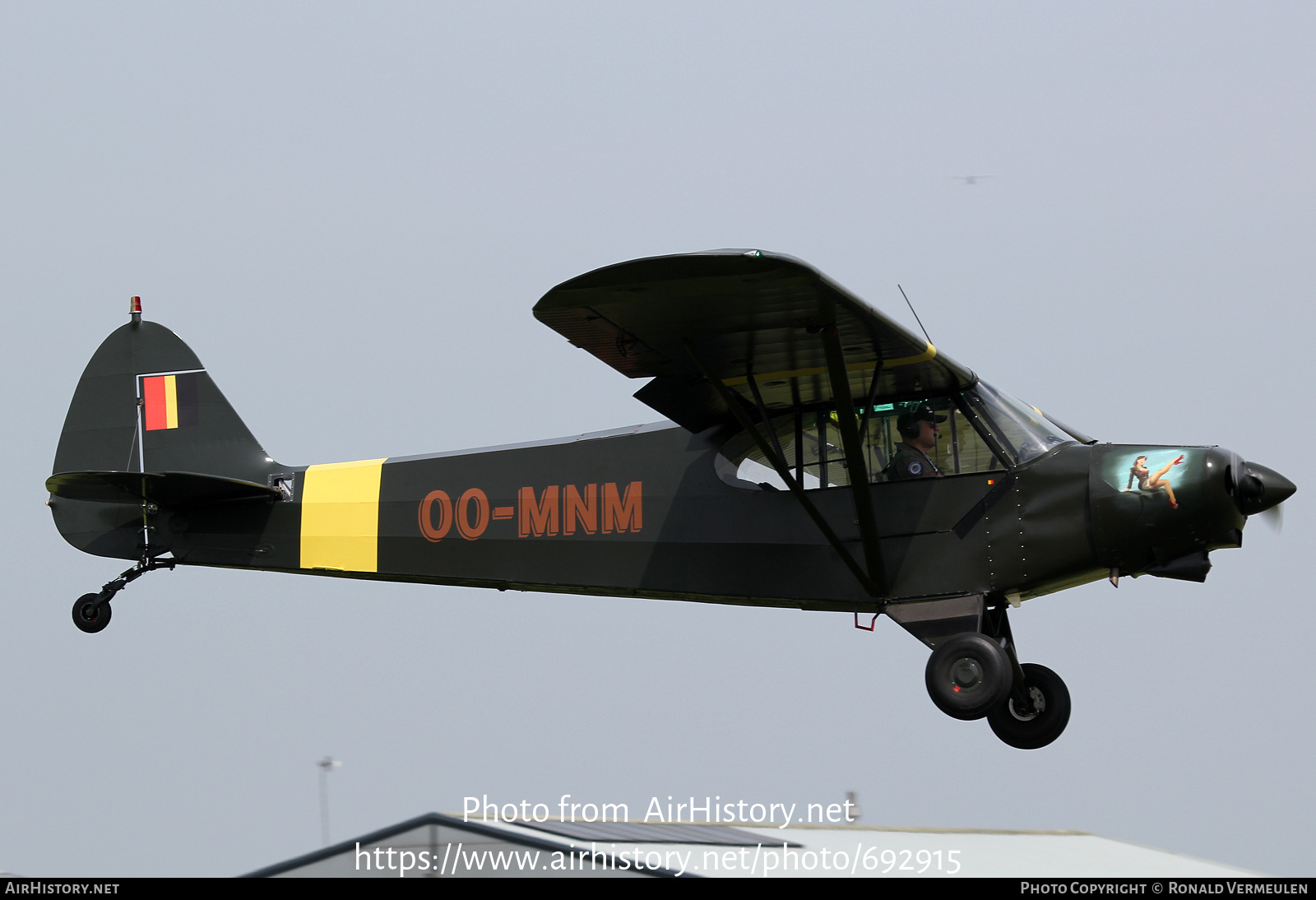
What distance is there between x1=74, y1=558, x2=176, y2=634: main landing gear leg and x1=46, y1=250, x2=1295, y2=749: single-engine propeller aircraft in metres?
0.02

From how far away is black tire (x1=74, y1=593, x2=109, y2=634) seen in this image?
12828mm

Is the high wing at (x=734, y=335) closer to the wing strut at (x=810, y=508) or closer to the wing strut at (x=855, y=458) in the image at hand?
the wing strut at (x=855, y=458)

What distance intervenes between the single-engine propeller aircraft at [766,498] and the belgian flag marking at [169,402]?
1.00m

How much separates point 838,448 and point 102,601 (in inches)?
247

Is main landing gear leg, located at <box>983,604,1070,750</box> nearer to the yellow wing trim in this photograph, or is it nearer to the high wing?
the high wing

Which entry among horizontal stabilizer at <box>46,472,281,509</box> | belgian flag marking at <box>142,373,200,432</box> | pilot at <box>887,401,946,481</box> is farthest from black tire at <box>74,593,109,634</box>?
pilot at <box>887,401,946,481</box>

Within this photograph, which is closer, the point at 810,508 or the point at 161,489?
the point at 810,508

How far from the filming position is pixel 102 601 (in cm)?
1286

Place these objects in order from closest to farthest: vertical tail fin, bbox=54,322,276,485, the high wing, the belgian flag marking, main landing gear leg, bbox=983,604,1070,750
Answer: the high wing, main landing gear leg, bbox=983,604,1070,750, vertical tail fin, bbox=54,322,276,485, the belgian flag marking

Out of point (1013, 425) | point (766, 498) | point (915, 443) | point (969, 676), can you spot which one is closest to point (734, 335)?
point (766, 498)

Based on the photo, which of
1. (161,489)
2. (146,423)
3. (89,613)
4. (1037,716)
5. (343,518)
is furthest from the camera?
(146,423)

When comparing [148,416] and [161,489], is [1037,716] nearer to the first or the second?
[161,489]

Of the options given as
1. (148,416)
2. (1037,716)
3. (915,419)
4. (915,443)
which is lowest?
(1037,716)

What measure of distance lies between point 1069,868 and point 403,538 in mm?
6278
